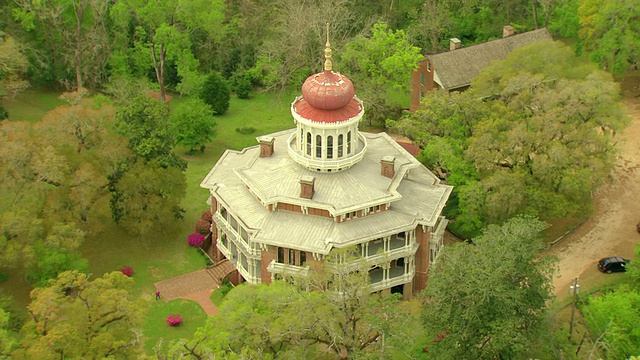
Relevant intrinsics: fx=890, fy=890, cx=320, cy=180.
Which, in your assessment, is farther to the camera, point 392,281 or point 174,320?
point 392,281

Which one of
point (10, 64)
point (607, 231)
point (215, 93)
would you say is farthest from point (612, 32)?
point (10, 64)

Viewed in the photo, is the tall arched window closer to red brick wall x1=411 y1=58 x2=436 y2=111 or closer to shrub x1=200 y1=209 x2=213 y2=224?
shrub x1=200 y1=209 x2=213 y2=224

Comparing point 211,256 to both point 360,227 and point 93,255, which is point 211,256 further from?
point 360,227

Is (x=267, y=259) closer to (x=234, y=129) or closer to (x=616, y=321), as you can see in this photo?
(x=616, y=321)

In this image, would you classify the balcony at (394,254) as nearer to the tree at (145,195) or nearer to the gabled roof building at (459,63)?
the tree at (145,195)

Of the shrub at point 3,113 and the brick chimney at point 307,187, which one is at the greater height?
the brick chimney at point 307,187

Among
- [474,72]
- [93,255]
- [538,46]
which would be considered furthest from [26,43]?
[538,46]

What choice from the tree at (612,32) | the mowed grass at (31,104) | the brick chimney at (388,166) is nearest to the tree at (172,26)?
the mowed grass at (31,104)
